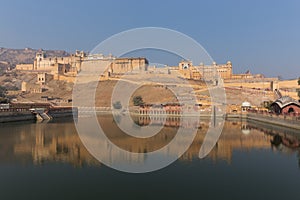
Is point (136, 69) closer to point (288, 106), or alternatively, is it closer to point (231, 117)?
point (231, 117)

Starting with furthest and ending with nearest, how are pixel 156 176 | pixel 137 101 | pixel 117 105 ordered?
pixel 137 101 < pixel 117 105 < pixel 156 176

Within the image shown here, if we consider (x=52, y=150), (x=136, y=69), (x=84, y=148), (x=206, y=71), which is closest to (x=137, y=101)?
(x=136, y=69)

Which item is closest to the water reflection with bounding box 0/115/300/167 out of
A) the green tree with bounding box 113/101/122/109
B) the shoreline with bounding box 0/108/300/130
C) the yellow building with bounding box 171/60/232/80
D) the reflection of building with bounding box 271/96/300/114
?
the shoreline with bounding box 0/108/300/130

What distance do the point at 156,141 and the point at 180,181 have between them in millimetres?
6584

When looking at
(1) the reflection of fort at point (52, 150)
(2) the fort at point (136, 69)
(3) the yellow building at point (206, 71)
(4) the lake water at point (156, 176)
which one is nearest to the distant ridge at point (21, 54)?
(2) the fort at point (136, 69)

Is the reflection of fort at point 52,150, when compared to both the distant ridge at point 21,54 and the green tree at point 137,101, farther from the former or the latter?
the distant ridge at point 21,54

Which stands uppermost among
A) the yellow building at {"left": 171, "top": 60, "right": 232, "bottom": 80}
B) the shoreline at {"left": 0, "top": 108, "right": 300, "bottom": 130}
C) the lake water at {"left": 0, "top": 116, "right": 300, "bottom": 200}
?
the yellow building at {"left": 171, "top": 60, "right": 232, "bottom": 80}

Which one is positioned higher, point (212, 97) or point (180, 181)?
point (212, 97)

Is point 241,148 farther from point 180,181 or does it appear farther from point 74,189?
point 74,189

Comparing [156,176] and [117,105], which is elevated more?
[117,105]

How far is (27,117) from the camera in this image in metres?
26.7

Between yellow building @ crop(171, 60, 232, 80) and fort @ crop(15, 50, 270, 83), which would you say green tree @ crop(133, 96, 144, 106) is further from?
yellow building @ crop(171, 60, 232, 80)

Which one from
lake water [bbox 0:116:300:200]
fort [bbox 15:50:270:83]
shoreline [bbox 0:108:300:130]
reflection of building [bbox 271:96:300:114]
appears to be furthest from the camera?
fort [bbox 15:50:270:83]

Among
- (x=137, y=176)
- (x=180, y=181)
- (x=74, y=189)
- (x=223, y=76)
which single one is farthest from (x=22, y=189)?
(x=223, y=76)
